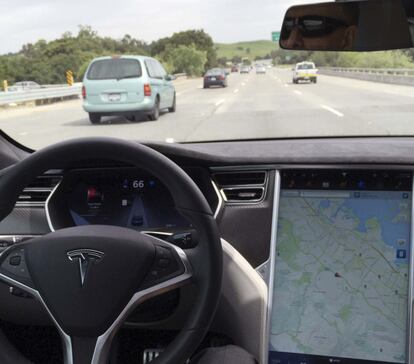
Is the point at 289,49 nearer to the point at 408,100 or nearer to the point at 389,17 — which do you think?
the point at 389,17

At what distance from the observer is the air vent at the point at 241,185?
10.0 feet

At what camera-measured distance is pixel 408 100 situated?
19.9 feet

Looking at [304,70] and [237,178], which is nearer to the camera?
[237,178]

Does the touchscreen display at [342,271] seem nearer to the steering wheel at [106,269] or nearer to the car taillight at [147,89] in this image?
the steering wheel at [106,269]

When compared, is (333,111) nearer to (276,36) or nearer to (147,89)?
(147,89)

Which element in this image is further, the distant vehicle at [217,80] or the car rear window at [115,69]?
the distant vehicle at [217,80]

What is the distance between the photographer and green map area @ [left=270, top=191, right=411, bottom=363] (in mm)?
2832

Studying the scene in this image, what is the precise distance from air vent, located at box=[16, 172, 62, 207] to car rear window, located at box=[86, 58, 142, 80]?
5342mm

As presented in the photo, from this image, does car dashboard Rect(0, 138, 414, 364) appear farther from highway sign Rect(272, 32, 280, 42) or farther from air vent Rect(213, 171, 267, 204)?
highway sign Rect(272, 32, 280, 42)

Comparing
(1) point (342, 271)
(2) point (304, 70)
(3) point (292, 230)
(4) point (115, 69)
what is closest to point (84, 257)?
(3) point (292, 230)

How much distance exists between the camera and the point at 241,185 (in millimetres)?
3102

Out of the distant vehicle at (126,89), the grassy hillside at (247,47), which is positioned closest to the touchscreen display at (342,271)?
the grassy hillside at (247,47)

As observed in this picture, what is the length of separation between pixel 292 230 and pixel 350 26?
3.89ft

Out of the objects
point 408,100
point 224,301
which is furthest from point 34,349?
point 408,100
